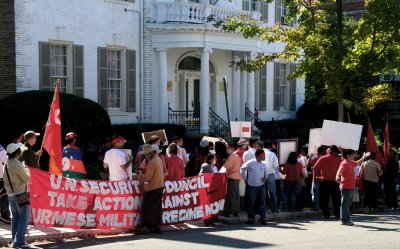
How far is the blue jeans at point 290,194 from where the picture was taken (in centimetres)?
1503

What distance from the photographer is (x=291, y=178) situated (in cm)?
1495

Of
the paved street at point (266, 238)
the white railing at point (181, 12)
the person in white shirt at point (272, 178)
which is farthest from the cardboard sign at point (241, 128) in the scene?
the white railing at point (181, 12)

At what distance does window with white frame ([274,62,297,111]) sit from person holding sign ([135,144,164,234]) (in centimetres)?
1874

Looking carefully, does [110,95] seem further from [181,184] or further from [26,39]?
[181,184]

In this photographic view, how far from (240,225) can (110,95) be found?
10.6 meters

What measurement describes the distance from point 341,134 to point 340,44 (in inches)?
170

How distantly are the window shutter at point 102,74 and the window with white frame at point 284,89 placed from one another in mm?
10427

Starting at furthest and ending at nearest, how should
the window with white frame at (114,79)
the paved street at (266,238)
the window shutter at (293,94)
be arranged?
the window shutter at (293,94) → the window with white frame at (114,79) → the paved street at (266,238)

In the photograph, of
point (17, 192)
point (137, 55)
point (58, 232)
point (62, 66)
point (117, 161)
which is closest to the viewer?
point (17, 192)

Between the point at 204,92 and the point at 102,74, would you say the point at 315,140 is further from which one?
the point at 102,74

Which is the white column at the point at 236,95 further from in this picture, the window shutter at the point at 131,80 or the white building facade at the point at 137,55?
the window shutter at the point at 131,80

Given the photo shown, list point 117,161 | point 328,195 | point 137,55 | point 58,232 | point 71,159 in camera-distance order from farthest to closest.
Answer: point 137,55
point 328,195
point 71,159
point 117,161
point 58,232

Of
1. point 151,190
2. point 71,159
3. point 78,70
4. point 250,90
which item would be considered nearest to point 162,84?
point 78,70

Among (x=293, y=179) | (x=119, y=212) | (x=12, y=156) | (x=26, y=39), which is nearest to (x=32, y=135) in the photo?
(x=12, y=156)
